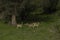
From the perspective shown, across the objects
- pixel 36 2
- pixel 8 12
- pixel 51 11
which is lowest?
pixel 51 11

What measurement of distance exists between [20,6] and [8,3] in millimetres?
1850

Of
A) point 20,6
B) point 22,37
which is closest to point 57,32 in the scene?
point 22,37

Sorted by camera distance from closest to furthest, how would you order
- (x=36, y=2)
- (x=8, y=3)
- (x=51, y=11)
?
(x=8, y=3), (x=36, y=2), (x=51, y=11)

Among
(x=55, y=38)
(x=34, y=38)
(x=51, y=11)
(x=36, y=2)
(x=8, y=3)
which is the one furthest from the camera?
(x=51, y=11)

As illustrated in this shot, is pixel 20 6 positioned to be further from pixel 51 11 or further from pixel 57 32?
pixel 51 11

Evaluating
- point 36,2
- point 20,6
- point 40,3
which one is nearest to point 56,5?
point 36,2

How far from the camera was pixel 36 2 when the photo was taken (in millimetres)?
42969

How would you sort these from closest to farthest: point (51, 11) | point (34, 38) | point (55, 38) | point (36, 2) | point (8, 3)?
point (55, 38) < point (34, 38) < point (8, 3) < point (36, 2) < point (51, 11)

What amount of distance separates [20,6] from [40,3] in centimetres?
1040

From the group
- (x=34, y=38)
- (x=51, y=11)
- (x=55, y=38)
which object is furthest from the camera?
(x=51, y=11)

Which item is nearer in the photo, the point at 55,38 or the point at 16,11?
the point at 55,38

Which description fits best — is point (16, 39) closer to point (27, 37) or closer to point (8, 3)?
point (27, 37)

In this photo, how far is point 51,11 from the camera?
47344 millimetres

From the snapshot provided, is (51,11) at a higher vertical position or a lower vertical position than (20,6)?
lower
